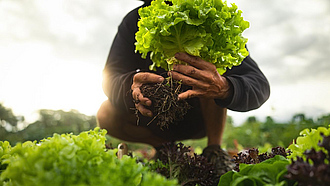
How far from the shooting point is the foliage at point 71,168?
1.03 m

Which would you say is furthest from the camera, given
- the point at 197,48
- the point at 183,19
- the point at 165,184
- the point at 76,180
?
the point at 197,48

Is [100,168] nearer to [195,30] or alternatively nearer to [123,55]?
[195,30]

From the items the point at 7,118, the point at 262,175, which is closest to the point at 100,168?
the point at 262,175

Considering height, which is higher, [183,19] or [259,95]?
[183,19]

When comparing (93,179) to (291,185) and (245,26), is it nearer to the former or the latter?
(291,185)

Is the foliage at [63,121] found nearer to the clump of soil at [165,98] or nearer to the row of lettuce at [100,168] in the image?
the clump of soil at [165,98]

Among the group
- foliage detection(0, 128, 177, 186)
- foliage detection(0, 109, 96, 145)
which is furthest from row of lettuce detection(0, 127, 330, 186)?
foliage detection(0, 109, 96, 145)

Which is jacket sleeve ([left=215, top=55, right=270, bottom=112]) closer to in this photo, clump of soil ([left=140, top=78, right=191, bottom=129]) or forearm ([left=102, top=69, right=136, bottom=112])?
clump of soil ([left=140, top=78, right=191, bottom=129])

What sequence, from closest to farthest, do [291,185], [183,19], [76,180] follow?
1. [76,180]
2. [291,185]
3. [183,19]

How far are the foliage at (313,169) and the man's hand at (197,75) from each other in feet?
3.37

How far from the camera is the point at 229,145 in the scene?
8867mm

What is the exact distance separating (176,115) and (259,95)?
38.3 inches

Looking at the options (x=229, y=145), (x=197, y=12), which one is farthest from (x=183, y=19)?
(x=229, y=145)

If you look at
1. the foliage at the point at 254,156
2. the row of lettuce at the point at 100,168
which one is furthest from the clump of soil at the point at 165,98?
the row of lettuce at the point at 100,168
